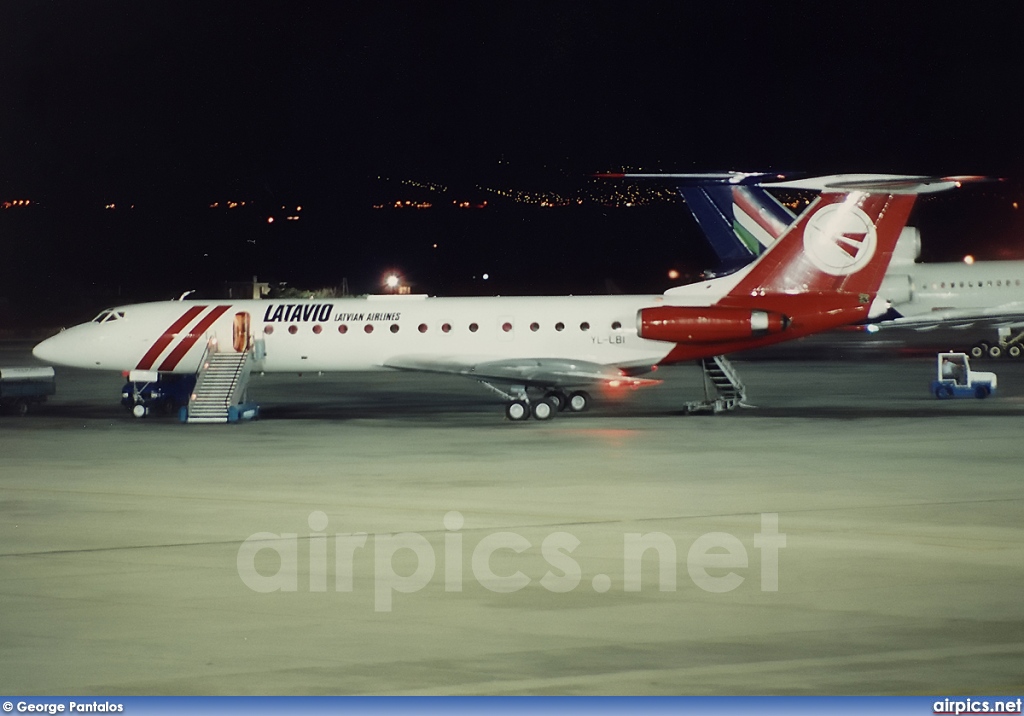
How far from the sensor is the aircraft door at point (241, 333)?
33250 mm

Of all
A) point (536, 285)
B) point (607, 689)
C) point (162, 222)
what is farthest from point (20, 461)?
point (162, 222)

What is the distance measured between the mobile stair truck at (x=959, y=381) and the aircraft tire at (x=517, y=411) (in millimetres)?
11767

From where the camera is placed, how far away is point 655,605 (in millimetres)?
12156

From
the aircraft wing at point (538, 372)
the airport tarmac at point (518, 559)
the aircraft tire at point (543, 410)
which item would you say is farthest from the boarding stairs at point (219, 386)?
the aircraft tire at point (543, 410)

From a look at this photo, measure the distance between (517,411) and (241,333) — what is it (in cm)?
742

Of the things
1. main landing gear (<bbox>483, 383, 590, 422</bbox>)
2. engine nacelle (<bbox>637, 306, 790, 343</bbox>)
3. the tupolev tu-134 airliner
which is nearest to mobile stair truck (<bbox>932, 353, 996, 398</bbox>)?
the tupolev tu-134 airliner

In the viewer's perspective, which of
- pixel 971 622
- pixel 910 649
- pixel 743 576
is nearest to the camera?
pixel 910 649

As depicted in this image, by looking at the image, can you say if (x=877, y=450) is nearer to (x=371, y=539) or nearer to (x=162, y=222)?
(x=371, y=539)

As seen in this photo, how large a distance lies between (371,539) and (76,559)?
10.8ft

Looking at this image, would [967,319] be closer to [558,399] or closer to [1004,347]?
[1004,347]

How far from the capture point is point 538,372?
30.8 meters

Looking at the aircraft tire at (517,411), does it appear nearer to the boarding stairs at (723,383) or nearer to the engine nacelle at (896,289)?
the boarding stairs at (723,383)

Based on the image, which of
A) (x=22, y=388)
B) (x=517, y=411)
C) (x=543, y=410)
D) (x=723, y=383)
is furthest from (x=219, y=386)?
(x=723, y=383)

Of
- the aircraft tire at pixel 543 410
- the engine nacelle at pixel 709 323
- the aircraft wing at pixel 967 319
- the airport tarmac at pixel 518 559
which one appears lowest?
the airport tarmac at pixel 518 559
